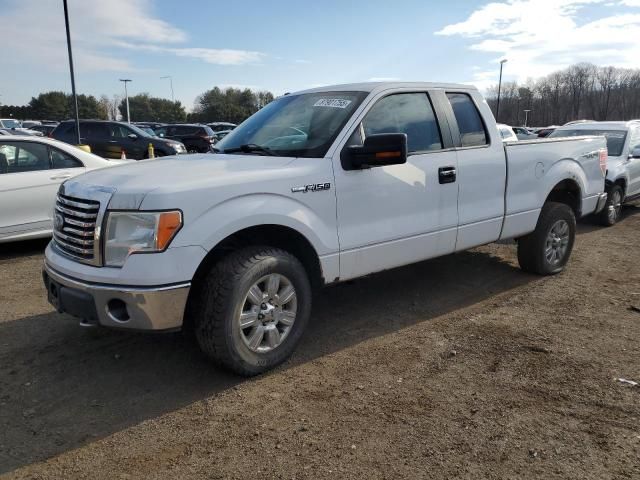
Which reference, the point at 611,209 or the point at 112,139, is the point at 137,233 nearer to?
the point at 611,209

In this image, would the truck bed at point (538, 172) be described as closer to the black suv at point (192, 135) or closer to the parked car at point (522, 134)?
the parked car at point (522, 134)

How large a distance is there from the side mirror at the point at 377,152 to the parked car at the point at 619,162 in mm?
6784

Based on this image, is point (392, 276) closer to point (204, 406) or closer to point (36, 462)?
point (204, 406)

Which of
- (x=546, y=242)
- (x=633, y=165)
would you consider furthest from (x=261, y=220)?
(x=633, y=165)

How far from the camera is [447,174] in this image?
14.5 ft

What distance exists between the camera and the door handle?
439 cm

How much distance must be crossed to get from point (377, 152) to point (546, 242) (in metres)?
2.98

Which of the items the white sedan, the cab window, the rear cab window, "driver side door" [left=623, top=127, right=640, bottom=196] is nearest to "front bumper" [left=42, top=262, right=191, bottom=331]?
the cab window

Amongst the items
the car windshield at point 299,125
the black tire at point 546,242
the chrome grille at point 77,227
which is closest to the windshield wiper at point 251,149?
the car windshield at point 299,125

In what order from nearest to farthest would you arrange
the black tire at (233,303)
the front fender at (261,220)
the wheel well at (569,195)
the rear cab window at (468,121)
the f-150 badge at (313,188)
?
1. the front fender at (261,220)
2. the black tire at (233,303)
3. the f-150 badge at (313,188)
4. the rear cab window at (468,121)
5. the wheel well at (569,195)

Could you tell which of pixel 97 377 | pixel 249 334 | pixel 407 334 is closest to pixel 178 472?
pixel 249 334

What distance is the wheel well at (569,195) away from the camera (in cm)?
586

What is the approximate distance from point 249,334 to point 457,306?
2327mm

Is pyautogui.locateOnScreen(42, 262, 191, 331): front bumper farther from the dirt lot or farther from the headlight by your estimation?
the dirt lot
